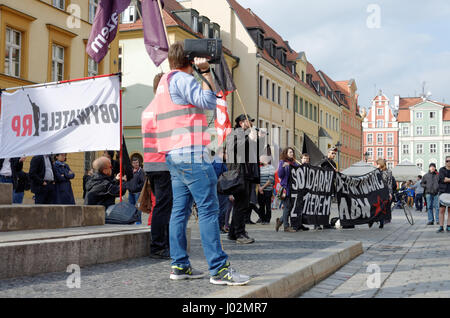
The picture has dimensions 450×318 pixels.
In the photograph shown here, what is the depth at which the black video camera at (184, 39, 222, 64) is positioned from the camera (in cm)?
443

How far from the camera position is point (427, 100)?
309 feet

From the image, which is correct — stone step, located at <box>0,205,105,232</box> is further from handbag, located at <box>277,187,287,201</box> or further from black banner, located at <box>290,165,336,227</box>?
black banner, located at <box>290,165,336,227</box>

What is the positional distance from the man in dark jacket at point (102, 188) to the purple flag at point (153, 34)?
6.11 feet

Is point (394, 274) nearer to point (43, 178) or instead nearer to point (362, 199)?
point (43, 178)

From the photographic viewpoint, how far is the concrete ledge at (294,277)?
3928 millimetres

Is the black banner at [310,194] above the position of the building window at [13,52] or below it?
below

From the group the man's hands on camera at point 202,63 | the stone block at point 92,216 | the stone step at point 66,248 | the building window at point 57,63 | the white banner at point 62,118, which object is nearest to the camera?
the stone step at point 66,248

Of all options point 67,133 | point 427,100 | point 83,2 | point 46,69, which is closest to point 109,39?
point 67,133

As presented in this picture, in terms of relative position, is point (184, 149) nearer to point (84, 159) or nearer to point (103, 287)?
point (103, 287)

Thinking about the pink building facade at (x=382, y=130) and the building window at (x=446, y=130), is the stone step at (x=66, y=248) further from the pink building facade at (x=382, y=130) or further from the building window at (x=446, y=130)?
the building window at (x=446, y=130)

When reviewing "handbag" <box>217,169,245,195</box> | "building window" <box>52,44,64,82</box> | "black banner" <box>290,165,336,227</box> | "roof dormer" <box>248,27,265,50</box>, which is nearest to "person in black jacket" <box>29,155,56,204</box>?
"handbag" <box>217,169,245,195</box>

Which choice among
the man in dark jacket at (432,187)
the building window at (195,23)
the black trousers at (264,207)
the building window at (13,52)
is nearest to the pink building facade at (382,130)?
the building window at (195,23)

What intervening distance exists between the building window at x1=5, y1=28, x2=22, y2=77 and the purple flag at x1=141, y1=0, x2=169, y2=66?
13.0 metres

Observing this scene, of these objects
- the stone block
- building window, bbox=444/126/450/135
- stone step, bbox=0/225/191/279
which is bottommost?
stone step, bbox=0/225/191/279
